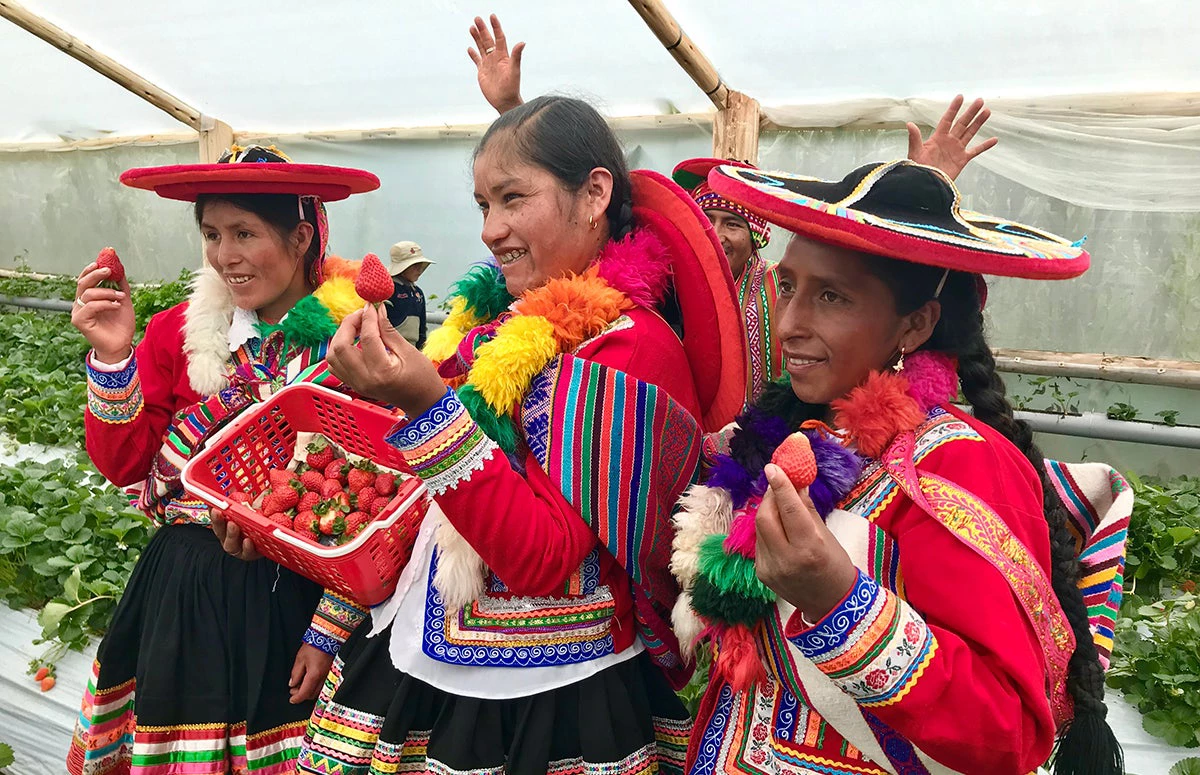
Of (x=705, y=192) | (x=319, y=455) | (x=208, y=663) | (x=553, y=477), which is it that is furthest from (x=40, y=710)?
(x=705, y=192)

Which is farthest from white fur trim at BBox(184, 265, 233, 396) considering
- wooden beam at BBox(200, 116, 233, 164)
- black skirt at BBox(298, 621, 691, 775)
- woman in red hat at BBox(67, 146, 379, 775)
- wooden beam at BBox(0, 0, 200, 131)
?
wooden beam at BBox(200, 116, 233, 164)

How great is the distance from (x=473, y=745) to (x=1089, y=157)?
482 cm

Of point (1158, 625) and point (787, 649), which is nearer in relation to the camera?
point (787, 649)

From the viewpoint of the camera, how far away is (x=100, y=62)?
7.28m

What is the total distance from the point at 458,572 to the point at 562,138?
2.78ft

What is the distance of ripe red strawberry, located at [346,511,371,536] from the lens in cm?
205

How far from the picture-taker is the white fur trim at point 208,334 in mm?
2281

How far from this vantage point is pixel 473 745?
1664 millimetres

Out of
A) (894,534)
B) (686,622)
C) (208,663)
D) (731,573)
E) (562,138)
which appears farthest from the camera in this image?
(208,663)

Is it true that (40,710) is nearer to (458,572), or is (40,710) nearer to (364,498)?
(364,498)

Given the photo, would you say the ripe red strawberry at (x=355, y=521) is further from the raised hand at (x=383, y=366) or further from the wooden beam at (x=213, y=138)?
the wooden beam at (x=213, y=138)

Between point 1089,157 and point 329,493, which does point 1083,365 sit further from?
point 329,493

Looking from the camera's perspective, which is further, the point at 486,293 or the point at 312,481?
the point at 312,481

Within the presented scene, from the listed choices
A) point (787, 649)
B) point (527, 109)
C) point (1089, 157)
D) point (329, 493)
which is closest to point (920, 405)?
point (787, 649)
